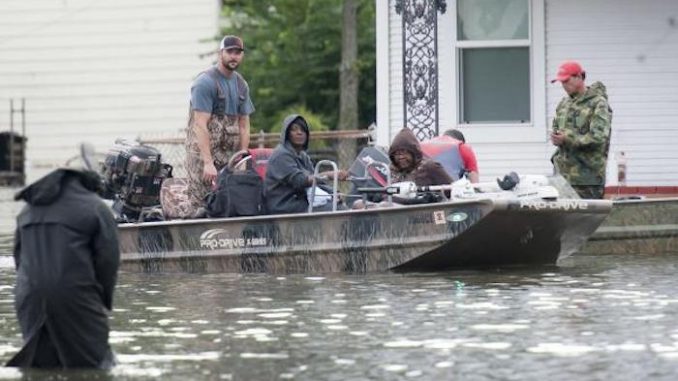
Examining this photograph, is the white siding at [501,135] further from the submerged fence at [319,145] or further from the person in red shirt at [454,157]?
the person in red shirt at [454,157]

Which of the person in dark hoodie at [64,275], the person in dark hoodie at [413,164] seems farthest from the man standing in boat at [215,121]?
the person in dark hoodie at [64,275]

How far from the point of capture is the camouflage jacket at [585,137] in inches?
736

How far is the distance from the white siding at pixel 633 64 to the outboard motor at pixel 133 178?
657cm

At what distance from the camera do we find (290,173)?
17344mm

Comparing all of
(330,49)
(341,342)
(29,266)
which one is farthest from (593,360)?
(330,49)

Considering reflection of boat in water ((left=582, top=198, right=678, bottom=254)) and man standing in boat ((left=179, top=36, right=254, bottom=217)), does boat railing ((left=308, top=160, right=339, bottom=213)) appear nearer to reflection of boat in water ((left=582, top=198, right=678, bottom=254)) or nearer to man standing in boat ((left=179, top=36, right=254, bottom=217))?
man standing in boat ((left=179, top=36, right=254, bottom=217))

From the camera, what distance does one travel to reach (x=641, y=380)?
9.80 meters

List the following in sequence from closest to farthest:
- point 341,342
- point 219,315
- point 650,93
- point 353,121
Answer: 1. point 341,342
2. point 219,315
3. point 650,93
4. point 353,121

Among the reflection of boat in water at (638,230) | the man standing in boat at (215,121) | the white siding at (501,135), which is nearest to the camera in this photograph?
the man standing in boat at (215,121)

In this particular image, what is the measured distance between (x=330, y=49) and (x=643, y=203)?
722 inches

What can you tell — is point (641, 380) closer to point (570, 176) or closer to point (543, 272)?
point (543, 272)

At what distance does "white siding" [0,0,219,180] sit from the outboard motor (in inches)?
756

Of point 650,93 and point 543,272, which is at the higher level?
point 650,93

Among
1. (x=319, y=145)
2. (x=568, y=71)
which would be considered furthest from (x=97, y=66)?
(x=568, y=71)
